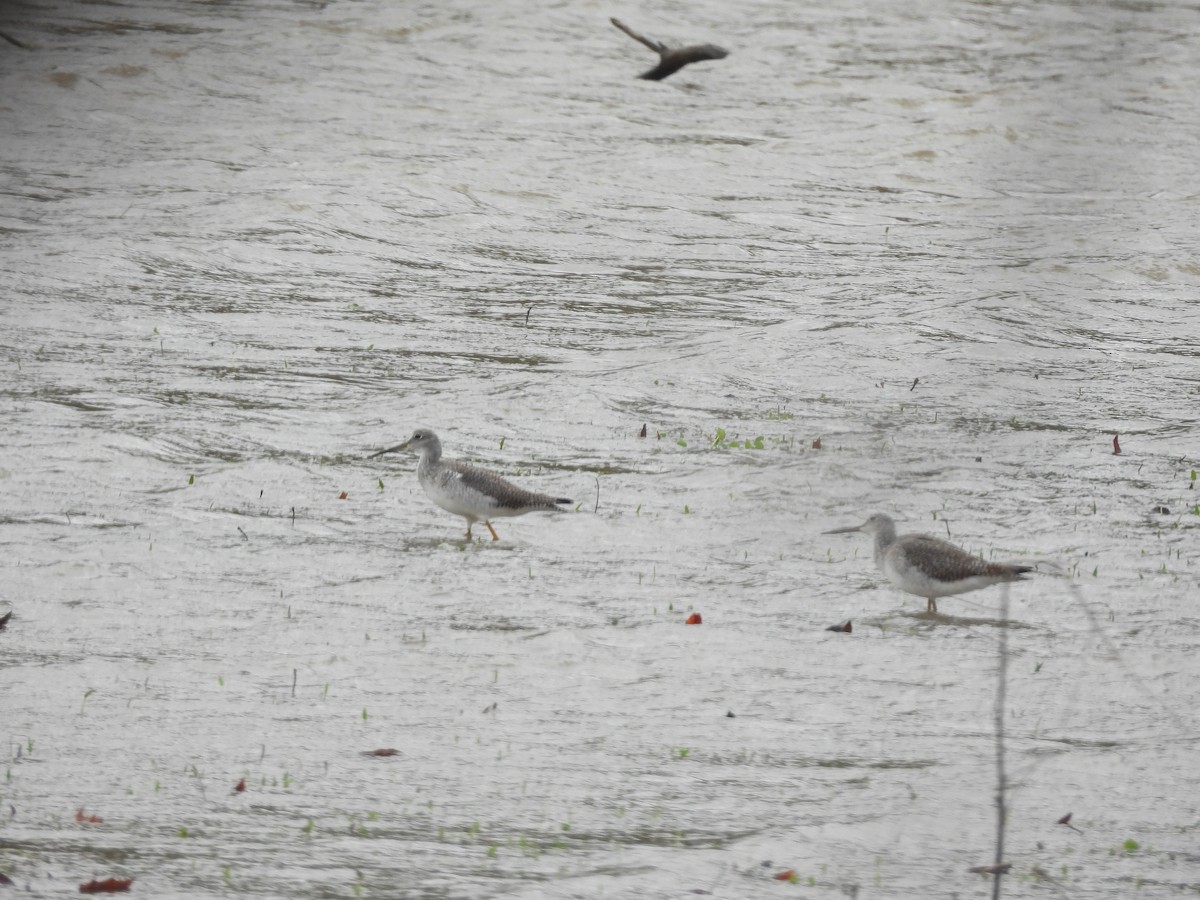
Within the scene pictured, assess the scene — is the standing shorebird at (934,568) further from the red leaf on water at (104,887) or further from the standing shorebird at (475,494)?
the red leaf on water at (104,887)

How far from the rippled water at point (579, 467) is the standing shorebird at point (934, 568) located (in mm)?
265

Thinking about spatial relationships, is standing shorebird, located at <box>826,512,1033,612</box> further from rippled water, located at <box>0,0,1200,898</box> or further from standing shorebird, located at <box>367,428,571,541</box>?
standing shorebird, located at <box>367,428,571,541</box>

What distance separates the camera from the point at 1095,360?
13906mm

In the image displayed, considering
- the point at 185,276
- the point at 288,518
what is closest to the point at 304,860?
the point at 288,518

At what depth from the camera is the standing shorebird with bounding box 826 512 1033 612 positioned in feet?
25.2

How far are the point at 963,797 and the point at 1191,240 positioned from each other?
13665 millimetres

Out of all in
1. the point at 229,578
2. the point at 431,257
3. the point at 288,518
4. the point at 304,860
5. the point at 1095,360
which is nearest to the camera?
the point at 304,860

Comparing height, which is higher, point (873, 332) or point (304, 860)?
point (304, 860)

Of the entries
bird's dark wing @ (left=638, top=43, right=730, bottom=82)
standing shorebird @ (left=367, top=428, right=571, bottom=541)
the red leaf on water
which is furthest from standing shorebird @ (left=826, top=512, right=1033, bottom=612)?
the red leaf on water

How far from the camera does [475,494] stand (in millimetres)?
8984

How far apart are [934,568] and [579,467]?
3606 millimetres

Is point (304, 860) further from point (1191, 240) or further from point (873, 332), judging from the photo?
point (1191, 240)

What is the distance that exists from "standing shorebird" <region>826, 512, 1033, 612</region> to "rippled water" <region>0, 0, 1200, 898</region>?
Result: 0.26 m

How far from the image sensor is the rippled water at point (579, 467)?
17.7 ft
